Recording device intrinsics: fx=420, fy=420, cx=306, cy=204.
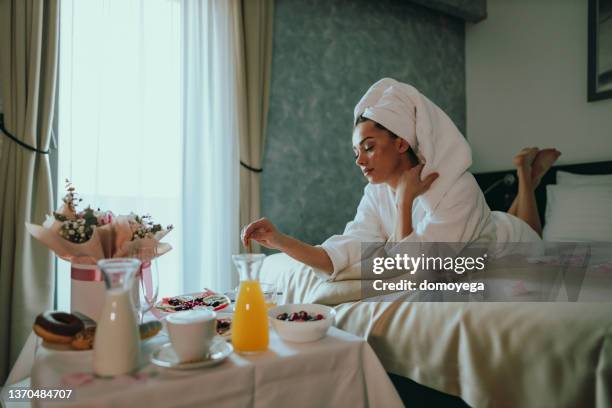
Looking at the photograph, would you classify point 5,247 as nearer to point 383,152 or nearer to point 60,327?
point 60,327

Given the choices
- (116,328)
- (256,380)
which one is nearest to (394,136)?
(256,380)

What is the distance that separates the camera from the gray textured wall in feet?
9.45

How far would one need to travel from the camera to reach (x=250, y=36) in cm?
271

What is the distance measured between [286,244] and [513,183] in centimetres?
242

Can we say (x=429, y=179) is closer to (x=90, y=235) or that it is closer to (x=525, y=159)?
(x=90, y=235)

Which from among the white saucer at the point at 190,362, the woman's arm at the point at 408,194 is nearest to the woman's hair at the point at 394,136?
A: the woman's arm at the point at 408,194

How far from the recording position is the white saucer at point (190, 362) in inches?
30.5

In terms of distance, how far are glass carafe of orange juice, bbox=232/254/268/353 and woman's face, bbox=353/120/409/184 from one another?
2.46 ft

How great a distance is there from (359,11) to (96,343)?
3.12 meters

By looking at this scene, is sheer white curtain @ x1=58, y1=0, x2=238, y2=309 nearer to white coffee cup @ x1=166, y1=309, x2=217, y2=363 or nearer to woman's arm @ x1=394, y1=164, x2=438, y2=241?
woman's arm @ x1=394, y1=164, x2=438, y2=241

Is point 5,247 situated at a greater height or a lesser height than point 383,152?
lesser

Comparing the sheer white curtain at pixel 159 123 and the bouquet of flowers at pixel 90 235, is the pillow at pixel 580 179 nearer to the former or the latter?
the sheer white curtain at pixel 159 123

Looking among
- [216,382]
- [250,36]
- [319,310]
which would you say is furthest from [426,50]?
[216,382]
